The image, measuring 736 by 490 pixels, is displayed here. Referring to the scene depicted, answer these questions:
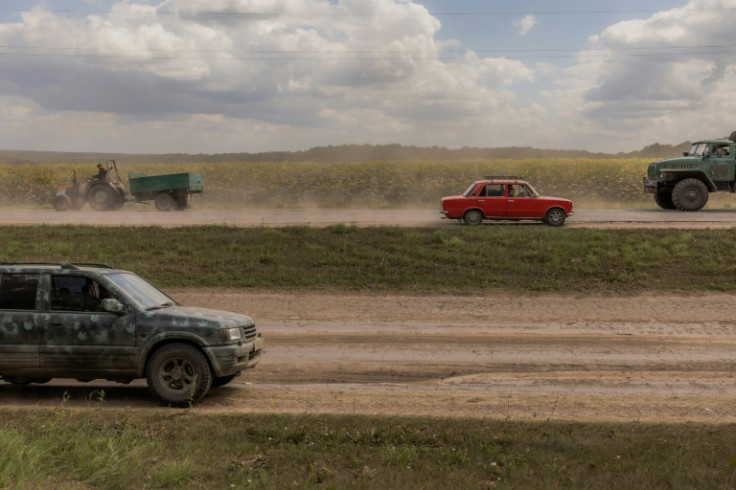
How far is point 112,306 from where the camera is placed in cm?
841

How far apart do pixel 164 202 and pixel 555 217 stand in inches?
679

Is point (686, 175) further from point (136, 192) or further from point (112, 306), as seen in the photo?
point (112, 306)

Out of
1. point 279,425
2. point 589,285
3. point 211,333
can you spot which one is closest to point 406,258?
point 589,285

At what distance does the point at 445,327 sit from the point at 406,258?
5293mm

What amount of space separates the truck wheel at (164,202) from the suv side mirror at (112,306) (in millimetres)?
23850

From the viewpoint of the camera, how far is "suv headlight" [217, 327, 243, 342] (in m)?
8.46

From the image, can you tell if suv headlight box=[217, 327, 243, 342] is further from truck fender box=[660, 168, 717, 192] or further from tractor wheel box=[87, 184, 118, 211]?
tractor wheel box=[87, 184, 118, 211]

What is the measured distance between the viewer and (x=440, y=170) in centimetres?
4966

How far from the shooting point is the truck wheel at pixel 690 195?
2700cm

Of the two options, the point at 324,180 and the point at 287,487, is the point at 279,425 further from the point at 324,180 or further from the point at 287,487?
the point at 324,180

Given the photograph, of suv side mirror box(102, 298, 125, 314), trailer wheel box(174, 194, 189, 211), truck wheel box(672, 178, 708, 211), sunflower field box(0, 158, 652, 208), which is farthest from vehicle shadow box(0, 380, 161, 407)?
sunflower field box(0, 158, 652, 208)

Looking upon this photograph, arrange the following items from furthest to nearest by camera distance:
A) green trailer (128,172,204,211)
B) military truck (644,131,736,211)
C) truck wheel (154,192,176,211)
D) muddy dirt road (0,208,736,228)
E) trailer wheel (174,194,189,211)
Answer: trailer wheel (174,194,189,211) → truck wheel (154,192,176,211) → green trailer (128,172,204,211) → military truck (644,131,736,211) → muddy dirt road (0,208,736,228)

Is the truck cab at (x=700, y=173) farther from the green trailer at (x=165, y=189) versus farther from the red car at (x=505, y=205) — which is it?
the green trailer at (x=165, y=189)

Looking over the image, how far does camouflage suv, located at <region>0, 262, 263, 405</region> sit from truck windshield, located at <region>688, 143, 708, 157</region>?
23983mm
